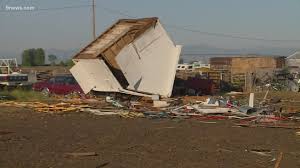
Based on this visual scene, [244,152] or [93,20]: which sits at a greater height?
[93,20]

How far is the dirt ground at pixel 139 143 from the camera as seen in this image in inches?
428

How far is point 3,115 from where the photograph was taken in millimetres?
21062

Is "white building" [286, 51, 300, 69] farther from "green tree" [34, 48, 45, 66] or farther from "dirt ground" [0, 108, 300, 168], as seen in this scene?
"green tree" [34, 48, 45, 66]

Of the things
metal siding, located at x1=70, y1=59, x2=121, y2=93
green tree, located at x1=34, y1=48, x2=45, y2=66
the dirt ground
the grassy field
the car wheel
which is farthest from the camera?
green tree, located at x1=34, y1=48, x2=45, y2=66

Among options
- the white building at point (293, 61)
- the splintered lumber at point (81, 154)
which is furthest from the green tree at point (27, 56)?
the splintered lumber at point (81, 154)

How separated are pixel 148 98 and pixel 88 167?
17.3m

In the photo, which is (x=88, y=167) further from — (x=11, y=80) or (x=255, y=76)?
(x=255, y=76)

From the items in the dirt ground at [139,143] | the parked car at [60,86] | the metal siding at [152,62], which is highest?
the metal siding at [152,62]

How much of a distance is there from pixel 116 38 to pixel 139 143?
13882 millimetres

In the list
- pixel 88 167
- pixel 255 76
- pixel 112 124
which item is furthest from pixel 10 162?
pixel 255 76

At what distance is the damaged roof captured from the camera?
87.8 feet

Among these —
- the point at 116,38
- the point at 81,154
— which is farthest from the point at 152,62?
the point at 81,154

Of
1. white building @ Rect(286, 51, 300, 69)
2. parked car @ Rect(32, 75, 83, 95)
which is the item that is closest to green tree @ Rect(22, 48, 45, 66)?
white building @ Rect(286, 51, 300, 69)

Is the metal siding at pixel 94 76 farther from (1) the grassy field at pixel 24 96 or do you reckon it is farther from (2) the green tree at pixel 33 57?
(2) the green tree at pixel 33 57
